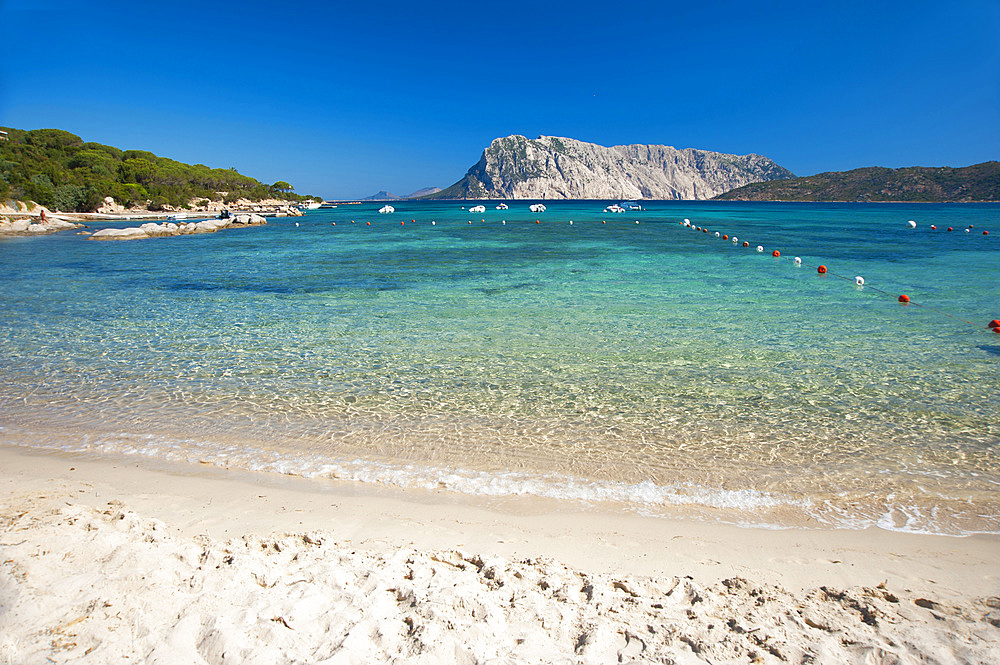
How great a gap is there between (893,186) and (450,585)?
17507cm

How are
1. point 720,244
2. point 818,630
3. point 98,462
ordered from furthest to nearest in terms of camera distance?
1. point 720,244
2. point 98,462
3. point 818,630

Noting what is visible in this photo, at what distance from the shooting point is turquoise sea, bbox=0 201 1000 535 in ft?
17.1

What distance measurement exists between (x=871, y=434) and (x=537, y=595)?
5.32 metres

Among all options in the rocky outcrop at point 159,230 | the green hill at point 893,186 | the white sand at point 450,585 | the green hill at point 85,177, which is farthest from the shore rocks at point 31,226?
the green hill at point 893,186

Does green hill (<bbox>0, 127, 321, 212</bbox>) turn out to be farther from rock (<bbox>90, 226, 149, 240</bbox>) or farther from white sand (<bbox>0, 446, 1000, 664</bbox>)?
white sand (<bbox>0, 446, 1000, 664</bbox>)

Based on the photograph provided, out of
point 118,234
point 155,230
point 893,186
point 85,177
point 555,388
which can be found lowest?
point 555,388

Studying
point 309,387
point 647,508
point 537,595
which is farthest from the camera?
point 309,387

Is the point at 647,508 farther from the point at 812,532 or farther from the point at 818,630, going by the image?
the point at 818,630

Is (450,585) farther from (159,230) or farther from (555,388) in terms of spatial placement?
(159,230)

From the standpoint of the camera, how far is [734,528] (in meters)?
4.40

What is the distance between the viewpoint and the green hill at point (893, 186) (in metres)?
118

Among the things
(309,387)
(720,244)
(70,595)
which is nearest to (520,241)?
(720,244)

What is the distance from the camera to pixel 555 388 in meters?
7.73

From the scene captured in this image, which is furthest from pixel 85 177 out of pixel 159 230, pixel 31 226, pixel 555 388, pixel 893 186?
pixel 893 186
